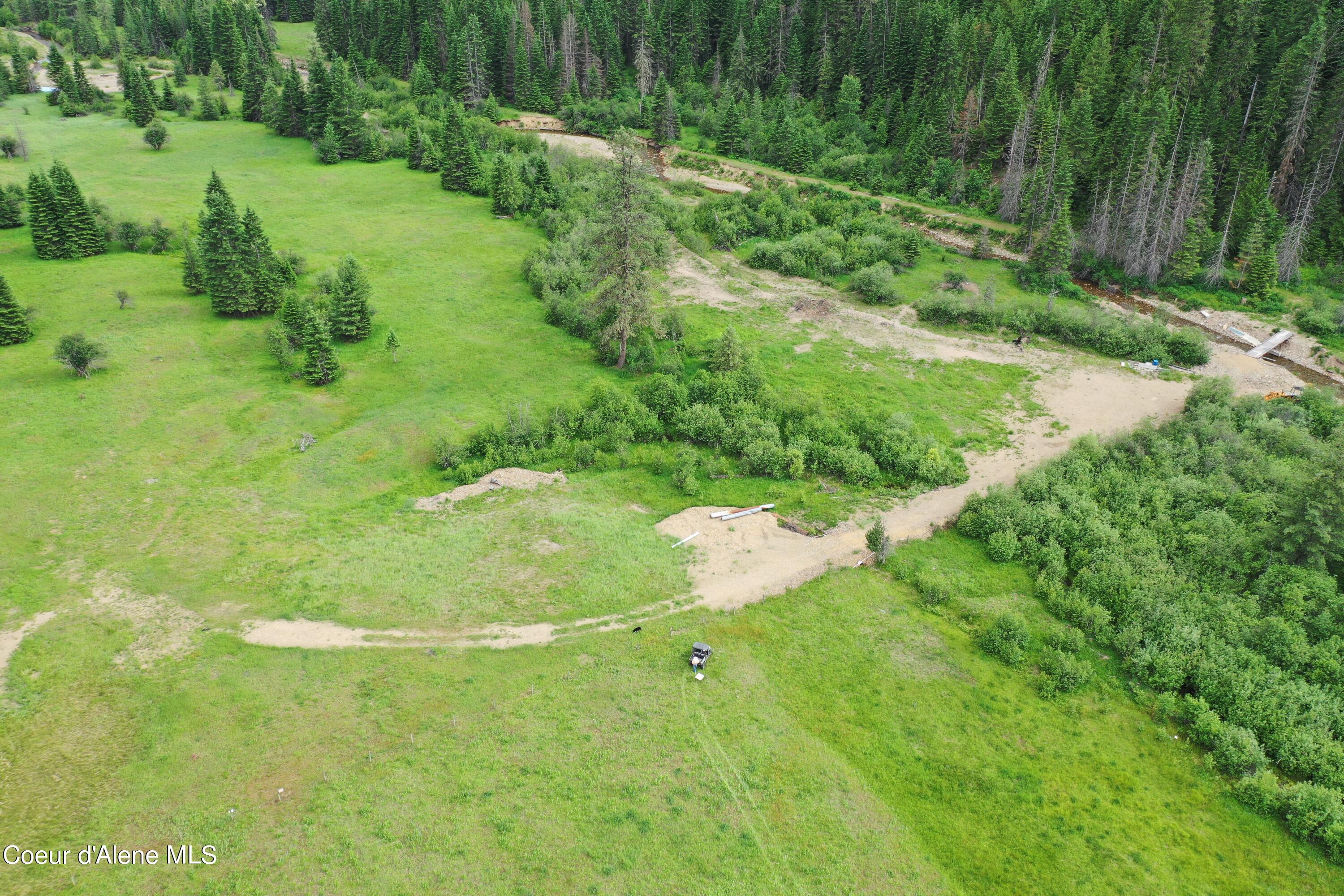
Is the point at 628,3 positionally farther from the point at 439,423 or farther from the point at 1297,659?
the point at 1297,659

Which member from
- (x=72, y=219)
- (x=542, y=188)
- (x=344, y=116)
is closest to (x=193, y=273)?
(x=72, y=219)

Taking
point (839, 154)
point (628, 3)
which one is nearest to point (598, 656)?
point (839, 154)

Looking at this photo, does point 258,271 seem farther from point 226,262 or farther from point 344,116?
point 344,116

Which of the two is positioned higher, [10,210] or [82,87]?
[82,87]

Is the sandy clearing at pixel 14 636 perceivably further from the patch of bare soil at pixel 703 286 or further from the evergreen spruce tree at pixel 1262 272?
the evergreen spruce tree at pixel 1262 272

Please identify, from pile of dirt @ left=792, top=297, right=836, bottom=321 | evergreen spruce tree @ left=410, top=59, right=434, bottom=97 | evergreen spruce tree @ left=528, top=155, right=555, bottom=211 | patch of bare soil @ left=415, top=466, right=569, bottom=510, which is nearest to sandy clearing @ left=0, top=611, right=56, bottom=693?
patch of bare soil @ left=415, top=466, right=569, bottom=510

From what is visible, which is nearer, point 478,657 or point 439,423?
point 478,657
